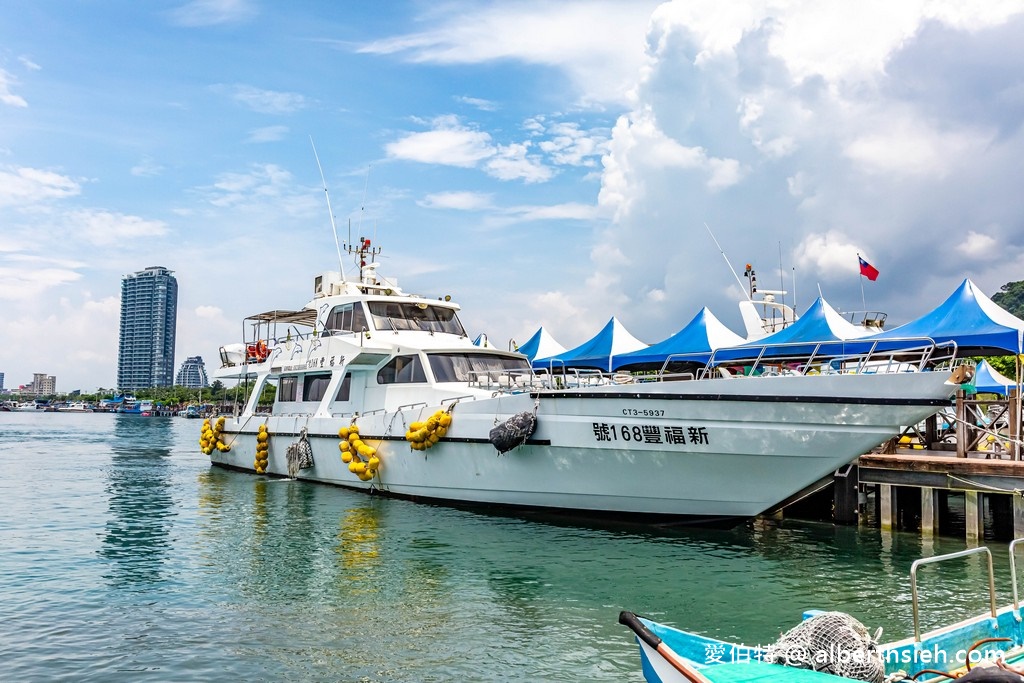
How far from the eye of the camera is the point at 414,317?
20172 mm

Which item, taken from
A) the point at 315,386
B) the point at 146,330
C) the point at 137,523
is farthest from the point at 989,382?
the point at 146,330

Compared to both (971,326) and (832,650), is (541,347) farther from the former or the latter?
(832,650)

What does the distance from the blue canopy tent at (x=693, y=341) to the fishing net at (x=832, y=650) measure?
17.0 metres

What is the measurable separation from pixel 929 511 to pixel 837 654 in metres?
10.6

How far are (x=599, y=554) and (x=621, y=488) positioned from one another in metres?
1.72

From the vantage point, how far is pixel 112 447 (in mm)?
39219

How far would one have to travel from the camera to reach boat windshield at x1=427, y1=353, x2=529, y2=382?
57.0 feet

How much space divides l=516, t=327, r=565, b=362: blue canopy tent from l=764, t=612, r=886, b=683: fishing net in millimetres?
25588

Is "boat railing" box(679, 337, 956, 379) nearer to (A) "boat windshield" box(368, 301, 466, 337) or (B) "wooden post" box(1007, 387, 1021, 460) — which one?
(B) "wooden post" box(1007, 387, 1021, 460)

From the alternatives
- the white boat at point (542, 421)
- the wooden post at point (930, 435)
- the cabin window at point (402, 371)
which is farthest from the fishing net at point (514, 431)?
the wooden post at point (930, 435)

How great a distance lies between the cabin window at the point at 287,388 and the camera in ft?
72.5

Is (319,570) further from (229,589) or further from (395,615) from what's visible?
(395,615)

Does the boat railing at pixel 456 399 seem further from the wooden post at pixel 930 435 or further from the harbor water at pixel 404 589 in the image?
the wooden post at pixel 930 435

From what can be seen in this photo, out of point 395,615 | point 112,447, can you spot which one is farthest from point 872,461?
point 112,447
